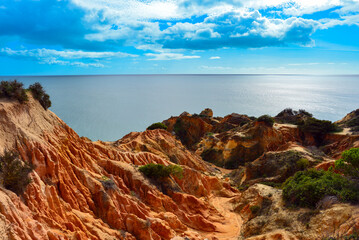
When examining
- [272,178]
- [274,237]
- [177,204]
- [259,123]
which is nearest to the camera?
[274,237]

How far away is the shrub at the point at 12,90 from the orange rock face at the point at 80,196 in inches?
28.2

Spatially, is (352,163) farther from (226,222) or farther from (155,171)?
(155,171)

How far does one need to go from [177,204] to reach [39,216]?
13826 millimetres

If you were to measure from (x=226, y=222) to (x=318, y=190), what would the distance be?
387 inches

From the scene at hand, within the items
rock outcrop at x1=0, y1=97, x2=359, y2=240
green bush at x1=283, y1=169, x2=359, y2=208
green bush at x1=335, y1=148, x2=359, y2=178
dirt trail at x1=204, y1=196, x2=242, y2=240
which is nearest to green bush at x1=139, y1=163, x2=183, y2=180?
rock outcrop at x1=0, y1=97, x2=359, y2=240

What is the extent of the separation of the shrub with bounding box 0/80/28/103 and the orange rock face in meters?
0.72

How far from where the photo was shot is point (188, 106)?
162375 mm

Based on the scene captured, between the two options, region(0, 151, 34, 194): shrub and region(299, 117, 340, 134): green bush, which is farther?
region(299, 117, 340, 134): green bush

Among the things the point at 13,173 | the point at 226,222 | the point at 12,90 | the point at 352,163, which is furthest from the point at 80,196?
the point at 352,163

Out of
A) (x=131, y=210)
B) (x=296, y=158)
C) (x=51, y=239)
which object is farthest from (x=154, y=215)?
(x=296, y=158)

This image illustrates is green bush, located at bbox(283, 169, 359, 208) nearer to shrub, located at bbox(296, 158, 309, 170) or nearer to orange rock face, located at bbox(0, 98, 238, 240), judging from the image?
orange rock face, located at bbox(0, 98, 238, 240)

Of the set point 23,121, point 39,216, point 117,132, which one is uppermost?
point 23,121

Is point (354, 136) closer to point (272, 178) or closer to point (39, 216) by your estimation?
point (272, 178)

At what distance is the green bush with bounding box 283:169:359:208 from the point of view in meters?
19.0
